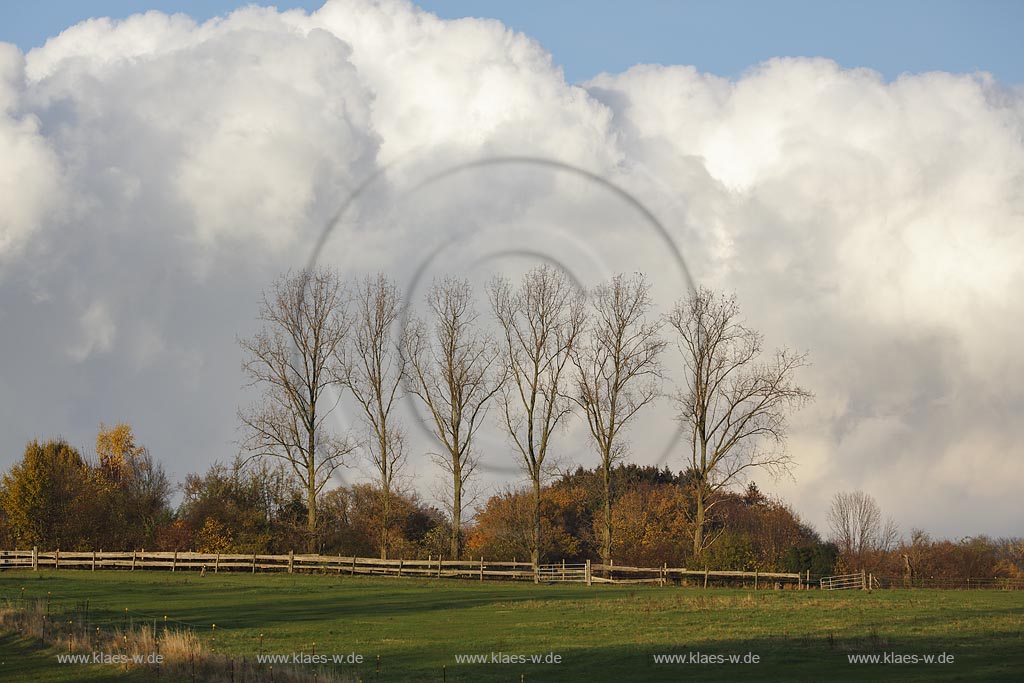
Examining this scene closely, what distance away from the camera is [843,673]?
21.8m

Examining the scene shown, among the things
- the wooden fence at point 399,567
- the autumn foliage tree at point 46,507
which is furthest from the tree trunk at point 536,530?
the autumn foliage tree at point 46,507

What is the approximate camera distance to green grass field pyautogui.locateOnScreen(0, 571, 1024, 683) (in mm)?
22719

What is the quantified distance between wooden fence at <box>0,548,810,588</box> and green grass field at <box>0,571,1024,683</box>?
5.44 metres

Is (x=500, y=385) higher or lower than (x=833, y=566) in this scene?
higher

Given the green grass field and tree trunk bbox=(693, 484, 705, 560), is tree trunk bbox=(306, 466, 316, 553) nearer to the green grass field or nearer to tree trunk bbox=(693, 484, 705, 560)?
the green grass field

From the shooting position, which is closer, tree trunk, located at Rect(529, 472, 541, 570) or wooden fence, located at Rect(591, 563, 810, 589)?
wooden fence, located at Rect(591, 563, 810, 589)

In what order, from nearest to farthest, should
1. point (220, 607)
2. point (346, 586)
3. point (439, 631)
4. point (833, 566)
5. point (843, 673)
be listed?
point (843, 673) → point (439, 631) → point (220, 607) → point (346, 586) → point (833, 566)

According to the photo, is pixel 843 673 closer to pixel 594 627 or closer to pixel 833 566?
pixel 594 627

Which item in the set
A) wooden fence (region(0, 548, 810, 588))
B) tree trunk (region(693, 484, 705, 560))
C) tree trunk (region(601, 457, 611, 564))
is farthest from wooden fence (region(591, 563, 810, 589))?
tree trunk (region(693, 484, 705, 560))

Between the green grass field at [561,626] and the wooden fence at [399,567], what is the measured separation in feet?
17.8

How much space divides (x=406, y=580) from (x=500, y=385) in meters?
13.9

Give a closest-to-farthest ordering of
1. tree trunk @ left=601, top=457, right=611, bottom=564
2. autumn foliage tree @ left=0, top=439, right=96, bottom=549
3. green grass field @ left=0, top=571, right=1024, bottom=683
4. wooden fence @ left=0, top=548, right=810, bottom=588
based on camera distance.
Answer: green grass field @ left=0, top=571, right=1024, bottom=683 → wooden fence @ left=0, top=548, right=810, bottom=588 → tree trunk @ left=601, top=457, right=611, bottom=564 → autumn foliage tree @ left=0, top=439, right=96, bottom=549

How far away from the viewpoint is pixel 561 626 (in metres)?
31.0

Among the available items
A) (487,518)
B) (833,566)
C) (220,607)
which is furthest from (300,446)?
(833,566)
